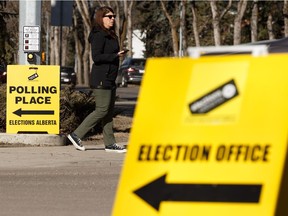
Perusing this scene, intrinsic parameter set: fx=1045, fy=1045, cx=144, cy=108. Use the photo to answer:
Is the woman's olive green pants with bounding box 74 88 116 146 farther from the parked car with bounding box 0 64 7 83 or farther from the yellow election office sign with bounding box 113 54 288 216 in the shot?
the yellow election office sign with bounding box 113 54 288 216

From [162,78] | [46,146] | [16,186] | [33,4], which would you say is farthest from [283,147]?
[33,4]

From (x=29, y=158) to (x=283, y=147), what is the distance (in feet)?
28.7

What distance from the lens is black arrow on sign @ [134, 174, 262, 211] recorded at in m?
5.03

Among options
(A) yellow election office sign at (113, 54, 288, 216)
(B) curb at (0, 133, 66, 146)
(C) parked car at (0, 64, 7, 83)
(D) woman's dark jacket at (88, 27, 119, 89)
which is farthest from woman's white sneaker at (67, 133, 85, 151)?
(A) yellow election office sign at (113, 54, 288, 216)

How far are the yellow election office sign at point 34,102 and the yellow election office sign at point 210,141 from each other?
417 inches

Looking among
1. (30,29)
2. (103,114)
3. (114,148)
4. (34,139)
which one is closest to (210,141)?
(103,114)

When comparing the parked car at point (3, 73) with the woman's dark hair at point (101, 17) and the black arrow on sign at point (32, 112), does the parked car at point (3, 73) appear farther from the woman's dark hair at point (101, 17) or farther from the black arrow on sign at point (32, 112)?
the woman's dark hair at point (101, 17)

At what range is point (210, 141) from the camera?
510 cm

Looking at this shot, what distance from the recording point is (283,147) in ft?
16.4

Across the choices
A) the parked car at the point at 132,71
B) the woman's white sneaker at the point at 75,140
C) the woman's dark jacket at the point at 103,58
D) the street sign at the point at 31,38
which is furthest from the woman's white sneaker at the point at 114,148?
the parked car at the point at 132,71

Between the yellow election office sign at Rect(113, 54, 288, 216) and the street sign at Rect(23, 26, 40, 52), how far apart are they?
12.4 m

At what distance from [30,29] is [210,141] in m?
12.7

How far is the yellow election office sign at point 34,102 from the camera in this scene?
15734 millimetres

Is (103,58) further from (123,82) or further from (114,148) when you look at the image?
(123,82)
